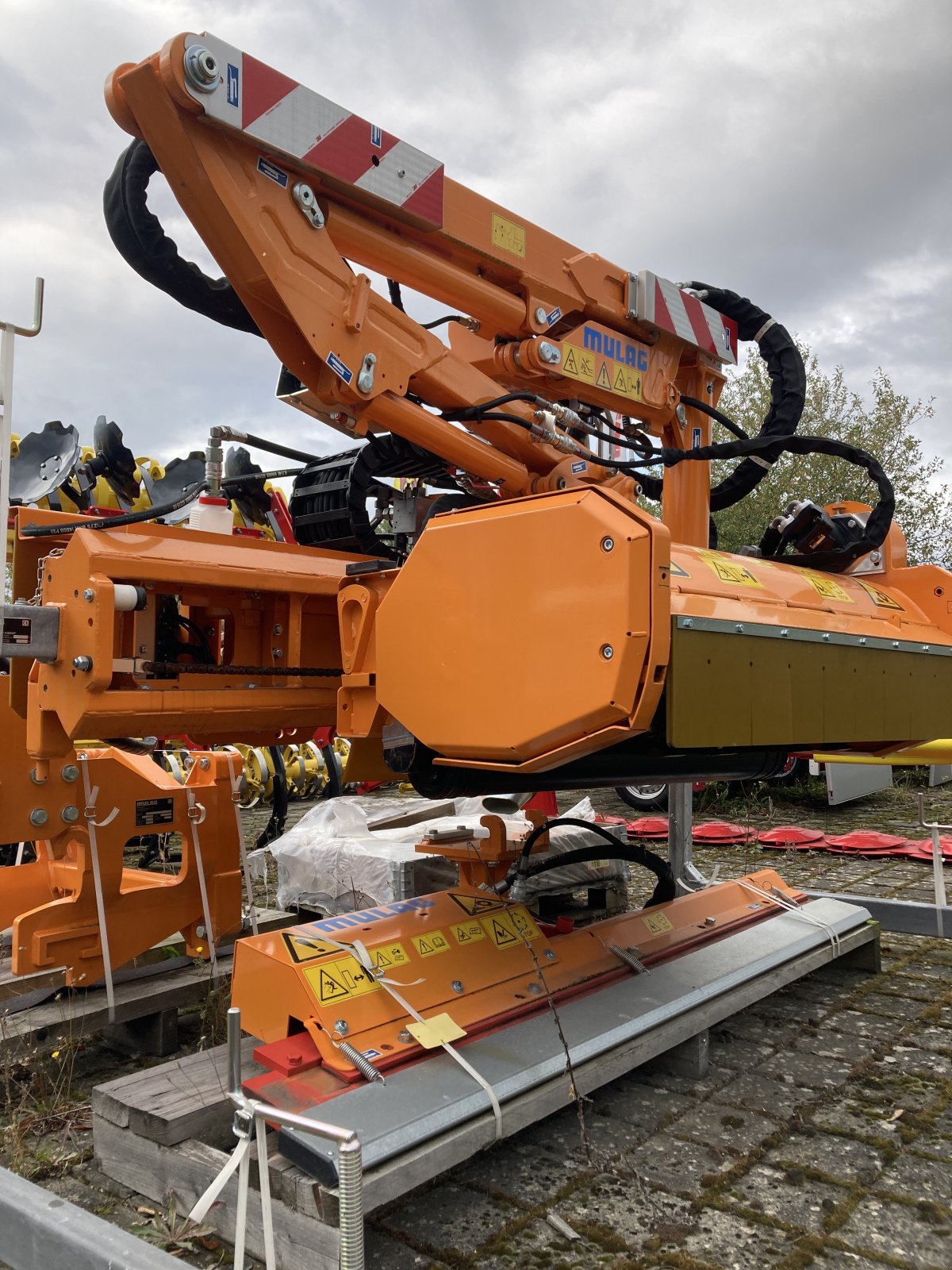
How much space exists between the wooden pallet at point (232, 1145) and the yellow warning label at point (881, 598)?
1866 mm

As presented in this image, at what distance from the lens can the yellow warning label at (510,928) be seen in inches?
122

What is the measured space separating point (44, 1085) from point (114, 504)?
218 inches

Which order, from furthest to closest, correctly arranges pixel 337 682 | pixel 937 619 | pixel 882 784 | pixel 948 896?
pixel 882 784
pixel 948 896
pixel 937 619
pixel 337 682

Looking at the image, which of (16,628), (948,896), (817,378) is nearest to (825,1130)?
(16,628)

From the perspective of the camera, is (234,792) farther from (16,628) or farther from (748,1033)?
(748,1033)

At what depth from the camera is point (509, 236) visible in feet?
12.1

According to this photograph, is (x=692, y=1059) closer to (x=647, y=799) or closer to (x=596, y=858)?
(x=596, y=858)

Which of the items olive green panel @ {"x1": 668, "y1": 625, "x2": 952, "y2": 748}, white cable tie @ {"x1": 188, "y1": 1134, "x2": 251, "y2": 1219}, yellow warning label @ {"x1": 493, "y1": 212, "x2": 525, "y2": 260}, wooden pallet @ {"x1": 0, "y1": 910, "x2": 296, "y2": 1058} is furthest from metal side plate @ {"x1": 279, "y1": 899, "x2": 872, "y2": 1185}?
yellow warning label @ {"x1": 493, "y1": 212, "x2": 525, "y2": 260}

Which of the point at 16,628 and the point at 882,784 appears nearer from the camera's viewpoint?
the point at 16,628

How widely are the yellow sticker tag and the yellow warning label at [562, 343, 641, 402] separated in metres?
2.48

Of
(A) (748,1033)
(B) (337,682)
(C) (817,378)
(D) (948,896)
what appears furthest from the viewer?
(C) (817,378)

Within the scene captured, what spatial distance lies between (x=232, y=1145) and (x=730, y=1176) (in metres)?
1.30

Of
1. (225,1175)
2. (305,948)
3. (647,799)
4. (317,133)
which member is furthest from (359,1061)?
(647,799)

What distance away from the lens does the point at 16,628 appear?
8.41 feet
